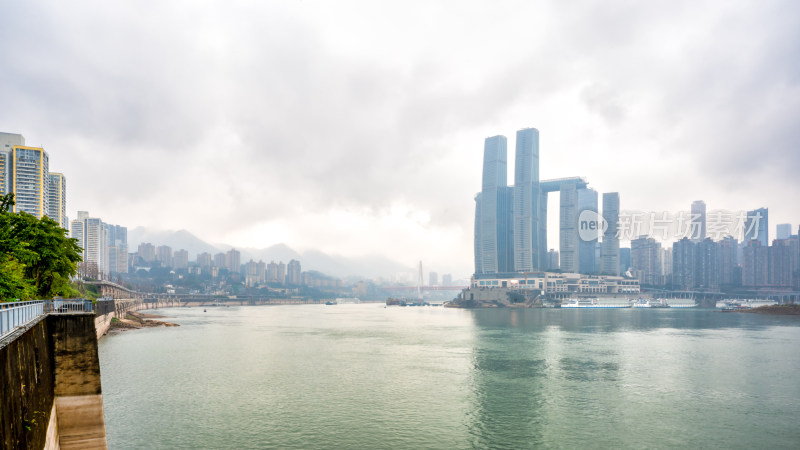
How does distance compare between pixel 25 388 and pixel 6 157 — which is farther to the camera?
pixel 6 157

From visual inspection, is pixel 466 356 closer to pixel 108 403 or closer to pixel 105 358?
pixel 108 403

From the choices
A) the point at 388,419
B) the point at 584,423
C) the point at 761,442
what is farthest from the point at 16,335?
the point at 761,442

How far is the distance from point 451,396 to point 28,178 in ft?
529

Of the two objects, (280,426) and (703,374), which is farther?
(703,374)

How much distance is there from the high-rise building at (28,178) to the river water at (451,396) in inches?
4100

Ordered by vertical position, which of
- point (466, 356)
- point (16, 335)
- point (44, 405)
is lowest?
point (466, 356)

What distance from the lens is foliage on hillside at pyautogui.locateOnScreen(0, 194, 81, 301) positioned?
29094mm

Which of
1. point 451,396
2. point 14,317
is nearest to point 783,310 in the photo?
point 451,396

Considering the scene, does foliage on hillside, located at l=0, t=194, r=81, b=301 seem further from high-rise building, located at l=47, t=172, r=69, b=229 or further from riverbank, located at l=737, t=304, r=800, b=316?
riverbank, located at l=737, t=304, r=800, b=316

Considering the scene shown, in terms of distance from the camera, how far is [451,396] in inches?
1550

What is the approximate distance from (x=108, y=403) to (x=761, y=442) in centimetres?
4385

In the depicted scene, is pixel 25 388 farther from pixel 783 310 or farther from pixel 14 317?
pixel 783 310

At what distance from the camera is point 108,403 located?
3559cm

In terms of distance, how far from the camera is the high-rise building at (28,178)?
144m
